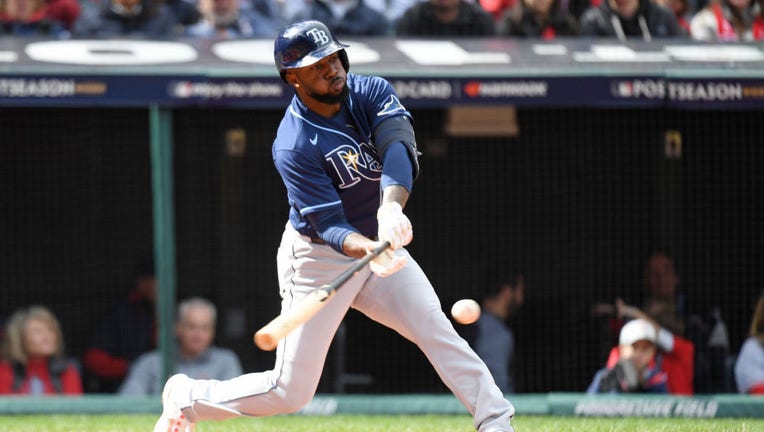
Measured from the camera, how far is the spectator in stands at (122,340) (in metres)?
7.32

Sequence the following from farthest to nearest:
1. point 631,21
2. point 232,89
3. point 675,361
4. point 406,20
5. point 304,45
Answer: point 406,20
point 631,21
point 675,361
point 232,89
point 304,45

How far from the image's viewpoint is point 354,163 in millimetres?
4109

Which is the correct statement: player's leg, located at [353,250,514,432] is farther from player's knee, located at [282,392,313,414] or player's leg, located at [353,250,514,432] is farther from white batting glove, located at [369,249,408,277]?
player's knee, located at [282,392,313,414]

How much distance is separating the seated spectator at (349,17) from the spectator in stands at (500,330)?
1.74m

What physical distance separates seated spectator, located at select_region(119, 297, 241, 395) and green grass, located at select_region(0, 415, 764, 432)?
49 centimetres

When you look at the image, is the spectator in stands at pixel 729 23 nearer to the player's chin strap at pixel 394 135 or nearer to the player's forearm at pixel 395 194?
the player's chin strap at pixel 394 135

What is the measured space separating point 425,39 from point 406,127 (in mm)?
3227

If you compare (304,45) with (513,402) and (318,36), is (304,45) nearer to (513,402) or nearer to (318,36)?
(318,36)

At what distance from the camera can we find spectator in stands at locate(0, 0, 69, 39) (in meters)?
7.35

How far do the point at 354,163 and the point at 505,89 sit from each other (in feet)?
8.64

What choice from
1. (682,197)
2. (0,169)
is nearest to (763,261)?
(682,197)

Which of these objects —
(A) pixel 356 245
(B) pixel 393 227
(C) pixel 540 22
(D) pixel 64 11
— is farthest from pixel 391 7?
(B) pixel 393 227

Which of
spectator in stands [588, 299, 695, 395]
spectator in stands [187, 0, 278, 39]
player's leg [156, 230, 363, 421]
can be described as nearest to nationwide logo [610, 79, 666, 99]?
spectator in stands [588, 299, 695, 395]

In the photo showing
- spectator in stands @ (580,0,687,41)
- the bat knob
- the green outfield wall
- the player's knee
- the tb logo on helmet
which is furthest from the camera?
spectator in stands @ (580,0,687,41)
